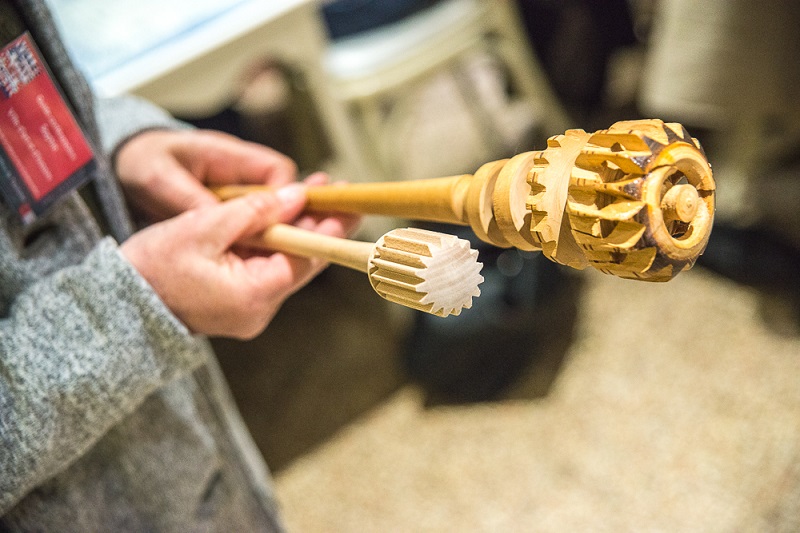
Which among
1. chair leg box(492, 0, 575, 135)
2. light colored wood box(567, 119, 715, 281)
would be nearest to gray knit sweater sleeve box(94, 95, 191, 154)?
light colored wood box(567, 119, 715, 281)

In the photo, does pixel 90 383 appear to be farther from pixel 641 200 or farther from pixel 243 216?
pixel 641 200

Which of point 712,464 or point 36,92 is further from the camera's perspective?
point 712,464

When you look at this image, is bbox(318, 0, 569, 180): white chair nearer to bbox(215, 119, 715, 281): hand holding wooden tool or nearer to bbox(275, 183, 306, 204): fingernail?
bbox(275, 183, 306, 204): fingernail

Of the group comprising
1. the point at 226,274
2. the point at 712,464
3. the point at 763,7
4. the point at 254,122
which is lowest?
the point at 712,464

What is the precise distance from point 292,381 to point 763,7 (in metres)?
0.92

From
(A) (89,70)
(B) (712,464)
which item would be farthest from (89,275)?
(B) (712,464)

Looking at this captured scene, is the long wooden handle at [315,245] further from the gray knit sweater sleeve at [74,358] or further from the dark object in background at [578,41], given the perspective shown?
the dark object in background at [578,41]

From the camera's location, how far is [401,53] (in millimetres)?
1093

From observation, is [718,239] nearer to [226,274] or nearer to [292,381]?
[292,381]

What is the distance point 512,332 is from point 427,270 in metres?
0.80

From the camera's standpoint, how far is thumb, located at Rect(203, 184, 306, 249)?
39cm

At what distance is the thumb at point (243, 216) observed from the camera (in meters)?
0.39

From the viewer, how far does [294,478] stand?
986 millimetres

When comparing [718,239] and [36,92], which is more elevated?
[36,92]
